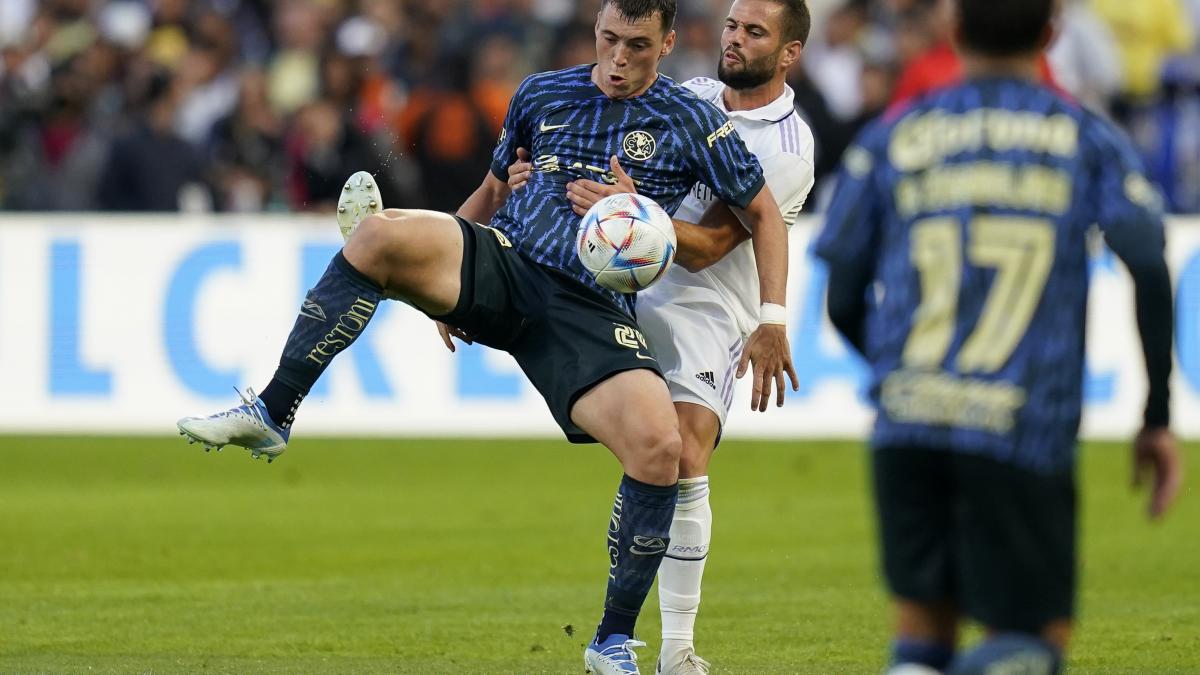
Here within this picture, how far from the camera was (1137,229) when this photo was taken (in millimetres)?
4051

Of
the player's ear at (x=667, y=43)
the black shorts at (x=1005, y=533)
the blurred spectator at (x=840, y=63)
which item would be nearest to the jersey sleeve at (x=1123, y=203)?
the black shorts at (x=1005, y=533)

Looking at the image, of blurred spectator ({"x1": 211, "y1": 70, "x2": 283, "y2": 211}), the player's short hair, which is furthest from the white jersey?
blurred spectator ({"x1": 211, "y1": 70, "x2": 283, "y2": 211})

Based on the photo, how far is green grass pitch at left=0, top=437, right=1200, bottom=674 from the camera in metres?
7.28

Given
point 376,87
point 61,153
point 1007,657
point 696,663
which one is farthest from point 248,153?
point 1007,657

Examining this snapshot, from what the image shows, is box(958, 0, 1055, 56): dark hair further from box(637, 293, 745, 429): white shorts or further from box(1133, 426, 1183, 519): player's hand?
box(637, 293, 745, 429): white shorts

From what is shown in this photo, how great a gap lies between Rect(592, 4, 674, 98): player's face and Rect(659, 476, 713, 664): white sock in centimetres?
142

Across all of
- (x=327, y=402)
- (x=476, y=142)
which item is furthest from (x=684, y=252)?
(x=476, y=142)

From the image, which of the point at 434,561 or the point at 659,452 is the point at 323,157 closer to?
the point at 434,561

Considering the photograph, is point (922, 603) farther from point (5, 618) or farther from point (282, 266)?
point (282, 266)

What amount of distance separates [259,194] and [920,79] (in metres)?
5.79

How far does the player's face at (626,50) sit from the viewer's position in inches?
259

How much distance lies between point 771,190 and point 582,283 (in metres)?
0.92

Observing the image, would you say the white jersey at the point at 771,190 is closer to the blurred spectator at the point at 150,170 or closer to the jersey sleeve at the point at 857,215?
the jersey sleeve at the point at 857,215

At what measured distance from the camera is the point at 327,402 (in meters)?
14.7
